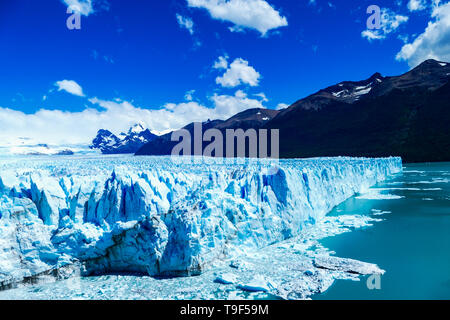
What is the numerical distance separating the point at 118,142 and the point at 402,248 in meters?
138

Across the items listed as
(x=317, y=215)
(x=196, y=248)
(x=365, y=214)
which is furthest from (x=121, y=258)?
(x=365, y=214)

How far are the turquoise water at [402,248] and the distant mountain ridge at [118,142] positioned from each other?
118434mm

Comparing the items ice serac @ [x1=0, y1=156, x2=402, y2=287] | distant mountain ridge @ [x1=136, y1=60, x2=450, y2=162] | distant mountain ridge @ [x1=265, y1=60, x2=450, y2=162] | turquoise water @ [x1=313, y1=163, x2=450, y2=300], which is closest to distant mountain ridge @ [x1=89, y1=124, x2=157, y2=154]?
distant mountain ridge @ [x1=136, y1=60, x2=450, y2=162]

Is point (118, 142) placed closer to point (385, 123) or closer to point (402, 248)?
point (385, 123)

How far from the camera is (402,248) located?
10.2 metres

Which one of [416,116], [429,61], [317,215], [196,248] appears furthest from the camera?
[429,61]

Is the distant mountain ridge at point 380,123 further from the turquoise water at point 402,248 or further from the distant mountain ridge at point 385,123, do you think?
the turquoise water at point 402,248

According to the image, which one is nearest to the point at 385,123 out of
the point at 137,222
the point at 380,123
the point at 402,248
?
the point at 380,123

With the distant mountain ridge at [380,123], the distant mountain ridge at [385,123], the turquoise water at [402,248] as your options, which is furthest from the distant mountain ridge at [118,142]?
the turquoise water at [402,248]

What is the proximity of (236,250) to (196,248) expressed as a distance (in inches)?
71.7

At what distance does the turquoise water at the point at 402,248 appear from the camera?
7066 mm
